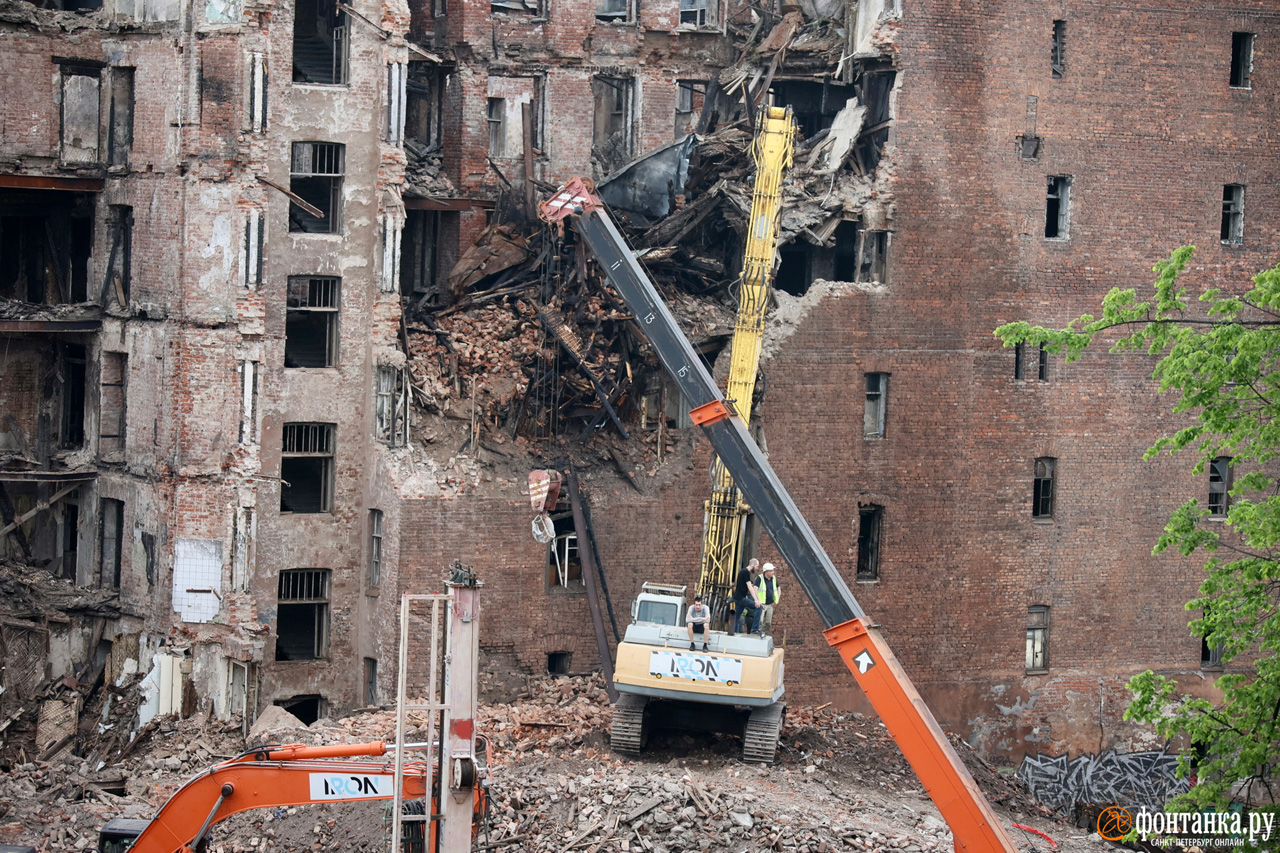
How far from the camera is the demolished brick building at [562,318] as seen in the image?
2862 cm

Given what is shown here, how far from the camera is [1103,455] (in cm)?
3164

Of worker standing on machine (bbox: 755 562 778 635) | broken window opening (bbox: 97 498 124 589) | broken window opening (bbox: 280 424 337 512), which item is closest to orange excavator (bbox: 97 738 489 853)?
worker standing on machine (bbox: 755 562 778 635)

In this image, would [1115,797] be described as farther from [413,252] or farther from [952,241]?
[413,252]

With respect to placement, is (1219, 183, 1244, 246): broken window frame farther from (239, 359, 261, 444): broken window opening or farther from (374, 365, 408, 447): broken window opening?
(239, 359, 261, 444): broken window opening

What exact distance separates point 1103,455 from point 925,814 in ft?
34.8

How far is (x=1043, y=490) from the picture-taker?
104 ft

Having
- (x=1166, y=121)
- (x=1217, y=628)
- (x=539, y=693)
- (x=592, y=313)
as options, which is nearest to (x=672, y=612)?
(x=539, y=693)

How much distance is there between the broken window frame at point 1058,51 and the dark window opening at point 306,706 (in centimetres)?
1817

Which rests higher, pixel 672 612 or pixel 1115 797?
pixel 672 612

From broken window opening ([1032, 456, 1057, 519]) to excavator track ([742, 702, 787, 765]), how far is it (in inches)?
387

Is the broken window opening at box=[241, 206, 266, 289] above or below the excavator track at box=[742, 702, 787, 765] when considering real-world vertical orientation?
above

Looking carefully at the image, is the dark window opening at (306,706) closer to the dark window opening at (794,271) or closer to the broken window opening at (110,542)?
the broken window opening at (110,542)

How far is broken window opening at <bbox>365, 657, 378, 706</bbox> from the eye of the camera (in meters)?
28.9

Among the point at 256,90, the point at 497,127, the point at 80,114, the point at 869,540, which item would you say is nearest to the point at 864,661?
the point at 869,540
